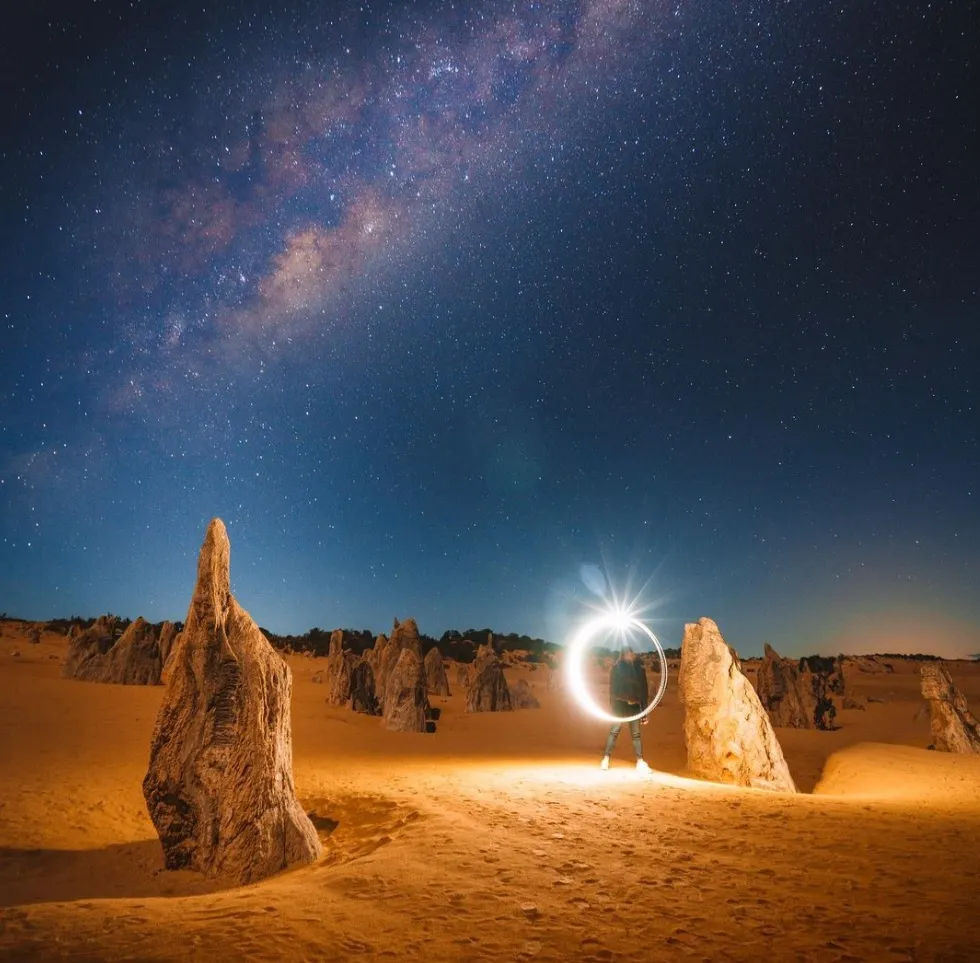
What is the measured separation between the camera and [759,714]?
12.4 m

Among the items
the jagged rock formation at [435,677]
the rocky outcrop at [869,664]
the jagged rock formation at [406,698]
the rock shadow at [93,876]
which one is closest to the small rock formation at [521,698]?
the jagged rock formation at [435,677]

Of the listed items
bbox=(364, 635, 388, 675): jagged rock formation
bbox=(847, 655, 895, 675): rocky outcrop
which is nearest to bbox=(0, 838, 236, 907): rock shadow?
bbox=(364, 635, 388, 675): jagged rock formation

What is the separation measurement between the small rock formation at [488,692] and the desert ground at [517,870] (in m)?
11.9

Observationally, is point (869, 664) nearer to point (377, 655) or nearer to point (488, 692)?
point (488, 692)

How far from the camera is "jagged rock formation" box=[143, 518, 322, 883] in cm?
695

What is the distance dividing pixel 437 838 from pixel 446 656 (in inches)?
2165

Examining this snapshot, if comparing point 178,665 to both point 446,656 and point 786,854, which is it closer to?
point 786,854

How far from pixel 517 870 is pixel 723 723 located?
806cm

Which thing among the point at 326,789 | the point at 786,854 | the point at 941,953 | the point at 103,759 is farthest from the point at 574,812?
the point at 103,759

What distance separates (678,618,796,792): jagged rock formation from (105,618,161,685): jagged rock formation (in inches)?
840

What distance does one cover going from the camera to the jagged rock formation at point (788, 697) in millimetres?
24438

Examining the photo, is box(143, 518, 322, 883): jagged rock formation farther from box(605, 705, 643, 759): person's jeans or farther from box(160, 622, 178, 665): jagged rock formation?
box(160, 622, 178, 665): jagged rock formation

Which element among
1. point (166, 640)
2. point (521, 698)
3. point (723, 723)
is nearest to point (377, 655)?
point (521, 698)

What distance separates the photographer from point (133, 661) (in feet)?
77.7
